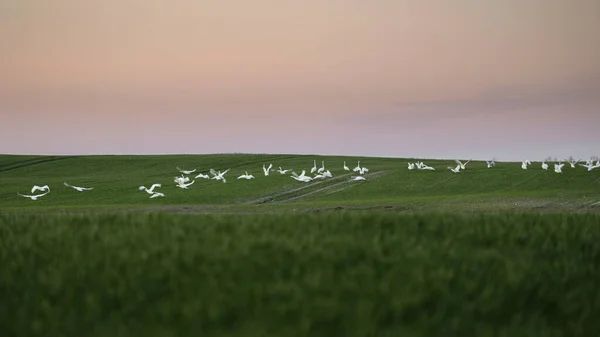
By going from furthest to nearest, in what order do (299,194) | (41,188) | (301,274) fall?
(41,188) → (299,194) → (301,274)

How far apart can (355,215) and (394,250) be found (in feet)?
7.50

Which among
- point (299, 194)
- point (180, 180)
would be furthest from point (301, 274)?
point (180, 180)

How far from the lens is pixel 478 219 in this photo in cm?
1155

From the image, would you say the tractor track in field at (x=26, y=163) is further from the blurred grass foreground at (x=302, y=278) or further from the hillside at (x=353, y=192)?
the blurred grass foreground at (x=302, y=278)

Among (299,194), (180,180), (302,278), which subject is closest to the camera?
(302,278)

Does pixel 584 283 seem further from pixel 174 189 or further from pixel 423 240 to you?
pixel 174 189

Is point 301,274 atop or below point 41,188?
atop

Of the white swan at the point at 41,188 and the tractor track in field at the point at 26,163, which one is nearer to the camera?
the white swan at the point at 41,188

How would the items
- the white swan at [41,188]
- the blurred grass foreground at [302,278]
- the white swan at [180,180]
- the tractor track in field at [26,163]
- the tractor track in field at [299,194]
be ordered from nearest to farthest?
the blurred grass foreground at [302,278], the tractor track in field at [299,194], the white swan at [41,188], the white swan at [180,180], the tractor track in field at [26,163]

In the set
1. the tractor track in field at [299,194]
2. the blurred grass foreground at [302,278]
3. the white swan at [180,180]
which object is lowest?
the tractor track in field at [299,194]

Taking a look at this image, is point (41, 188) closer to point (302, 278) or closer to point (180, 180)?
point (180, 180)

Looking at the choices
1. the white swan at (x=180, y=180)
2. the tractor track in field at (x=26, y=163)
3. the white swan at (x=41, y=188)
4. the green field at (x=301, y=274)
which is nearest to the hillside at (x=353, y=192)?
the white swan at (x=41, y=188)

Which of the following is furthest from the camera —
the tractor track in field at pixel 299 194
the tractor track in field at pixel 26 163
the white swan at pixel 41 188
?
the tractor track in field at pixel 26 163

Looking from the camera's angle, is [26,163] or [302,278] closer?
[302,278]
